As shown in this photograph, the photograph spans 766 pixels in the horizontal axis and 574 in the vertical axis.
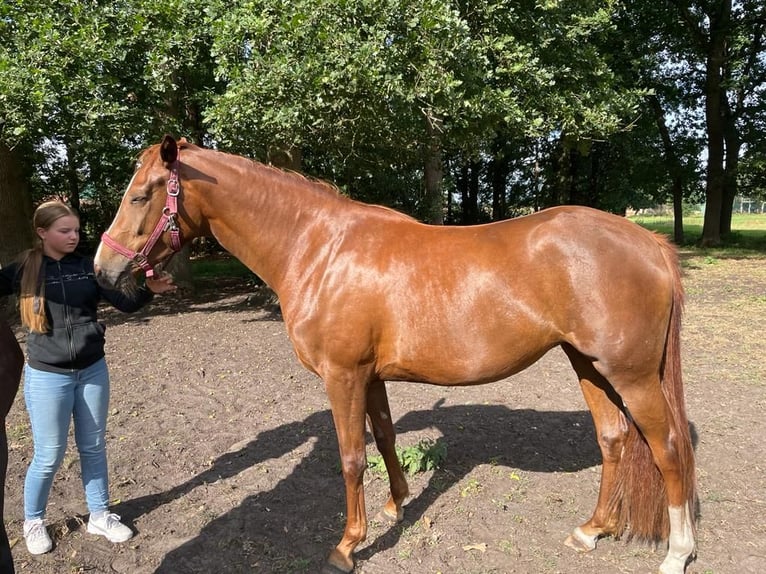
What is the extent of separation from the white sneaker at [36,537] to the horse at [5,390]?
47.1 inches

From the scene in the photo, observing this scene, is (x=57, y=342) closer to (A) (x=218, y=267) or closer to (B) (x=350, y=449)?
(B) (x=350, y=449)

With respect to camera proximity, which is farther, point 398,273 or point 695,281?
point 695,281

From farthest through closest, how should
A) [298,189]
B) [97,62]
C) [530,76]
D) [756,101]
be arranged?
1. [756,101]
2. [530,76]
3. [97,62]
4. [298,189]

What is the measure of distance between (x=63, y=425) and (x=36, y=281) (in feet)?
2.75

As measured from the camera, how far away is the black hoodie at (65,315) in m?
2.60

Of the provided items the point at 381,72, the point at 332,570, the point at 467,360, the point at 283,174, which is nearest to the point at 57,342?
the point at 283,174

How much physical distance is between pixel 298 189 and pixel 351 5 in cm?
404

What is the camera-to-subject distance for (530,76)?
24.3ft

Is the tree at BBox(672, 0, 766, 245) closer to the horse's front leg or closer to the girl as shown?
the horse's front leg

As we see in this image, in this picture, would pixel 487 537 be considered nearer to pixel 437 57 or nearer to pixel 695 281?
pixel 437 57

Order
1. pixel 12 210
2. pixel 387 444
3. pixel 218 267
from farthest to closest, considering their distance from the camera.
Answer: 1. pixel 218 267
2. pixel 12 210
3. pixel 387 444

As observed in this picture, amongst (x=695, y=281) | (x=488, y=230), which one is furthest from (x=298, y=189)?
(x=695, y=281)

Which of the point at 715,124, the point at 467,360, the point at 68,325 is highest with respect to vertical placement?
the point at 715,124

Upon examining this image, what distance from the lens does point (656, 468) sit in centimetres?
277
